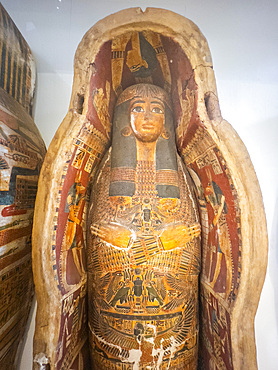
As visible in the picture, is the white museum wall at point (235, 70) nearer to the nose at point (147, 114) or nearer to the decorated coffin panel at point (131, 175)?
the decorated coffin panel at point (131, 175)

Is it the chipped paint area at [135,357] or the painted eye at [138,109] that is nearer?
the chipped paint area at [135,357]

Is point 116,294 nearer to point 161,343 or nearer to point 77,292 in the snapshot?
point 77,292

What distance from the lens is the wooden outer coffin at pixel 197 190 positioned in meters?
A: 1.07

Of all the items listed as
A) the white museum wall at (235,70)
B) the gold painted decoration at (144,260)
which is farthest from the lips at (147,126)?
the white museum wall at (235,70)

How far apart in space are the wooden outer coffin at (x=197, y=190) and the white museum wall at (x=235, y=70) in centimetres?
42

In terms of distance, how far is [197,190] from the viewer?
1.46 meters

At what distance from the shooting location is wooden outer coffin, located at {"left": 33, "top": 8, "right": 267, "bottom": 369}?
3.51 ft

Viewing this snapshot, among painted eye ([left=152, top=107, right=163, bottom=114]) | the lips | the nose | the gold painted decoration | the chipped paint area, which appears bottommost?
the chipped paint area

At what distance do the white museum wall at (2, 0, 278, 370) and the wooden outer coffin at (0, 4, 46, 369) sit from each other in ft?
0.46

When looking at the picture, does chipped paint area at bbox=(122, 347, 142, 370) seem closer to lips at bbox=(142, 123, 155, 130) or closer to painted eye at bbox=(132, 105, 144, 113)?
lips at bbox=(142, 123, 155, 130)

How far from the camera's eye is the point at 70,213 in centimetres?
127

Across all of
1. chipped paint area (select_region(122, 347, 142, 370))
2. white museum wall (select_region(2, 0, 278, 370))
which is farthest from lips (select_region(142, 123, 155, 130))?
chipped paint area (select_region(122, 347, 142, 370))

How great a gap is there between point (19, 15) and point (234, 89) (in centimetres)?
158

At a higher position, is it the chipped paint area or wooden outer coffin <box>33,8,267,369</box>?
wooden outer coffin <box>33,8,267,369</box>
